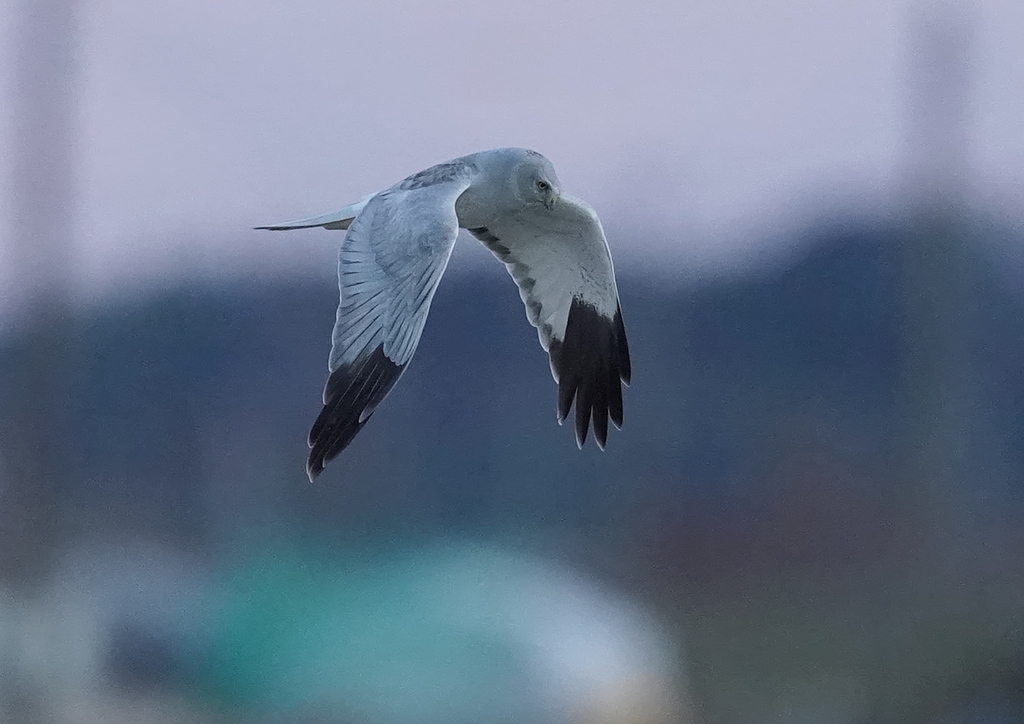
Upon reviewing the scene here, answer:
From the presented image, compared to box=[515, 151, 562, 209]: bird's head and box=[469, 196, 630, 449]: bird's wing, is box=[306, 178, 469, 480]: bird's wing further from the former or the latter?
box=[469, 196, 630, 449]: bird's wing

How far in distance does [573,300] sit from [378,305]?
0.72m

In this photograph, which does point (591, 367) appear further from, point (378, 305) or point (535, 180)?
point (378, 305)

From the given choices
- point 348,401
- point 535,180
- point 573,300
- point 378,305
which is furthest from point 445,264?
point 573,300

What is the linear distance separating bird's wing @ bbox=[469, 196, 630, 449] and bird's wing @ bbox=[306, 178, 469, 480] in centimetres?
44

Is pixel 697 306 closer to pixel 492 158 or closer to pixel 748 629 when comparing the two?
pixel 748 629

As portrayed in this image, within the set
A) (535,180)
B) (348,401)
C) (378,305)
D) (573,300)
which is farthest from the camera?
(573,300)

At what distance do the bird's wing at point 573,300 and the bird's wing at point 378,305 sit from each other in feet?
1.45

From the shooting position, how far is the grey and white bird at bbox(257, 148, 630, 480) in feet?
7.39

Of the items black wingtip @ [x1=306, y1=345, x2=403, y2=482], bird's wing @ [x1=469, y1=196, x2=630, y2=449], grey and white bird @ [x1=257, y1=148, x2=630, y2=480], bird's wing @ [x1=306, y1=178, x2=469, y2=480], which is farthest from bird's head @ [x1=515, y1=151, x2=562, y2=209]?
black wingtip @ [x1=306, y1=345, x2=403, y2=482]

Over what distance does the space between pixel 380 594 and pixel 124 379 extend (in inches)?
129

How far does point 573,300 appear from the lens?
2.97 m

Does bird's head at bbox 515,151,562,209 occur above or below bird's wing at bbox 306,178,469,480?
above

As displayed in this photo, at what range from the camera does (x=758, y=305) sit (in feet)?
31.9

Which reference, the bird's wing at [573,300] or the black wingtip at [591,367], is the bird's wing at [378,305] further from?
the black wingtip at [591,367]
